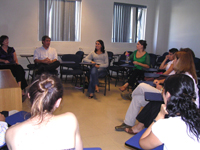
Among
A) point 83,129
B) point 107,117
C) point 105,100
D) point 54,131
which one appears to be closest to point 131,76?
point 105,100

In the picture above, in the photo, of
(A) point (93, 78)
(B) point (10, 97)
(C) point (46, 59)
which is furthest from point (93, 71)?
(B) point (10, 97)

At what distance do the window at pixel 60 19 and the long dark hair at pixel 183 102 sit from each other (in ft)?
18.9

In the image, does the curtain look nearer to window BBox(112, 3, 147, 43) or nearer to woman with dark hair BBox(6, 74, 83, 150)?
window BBox(112, 3, 147, 43)

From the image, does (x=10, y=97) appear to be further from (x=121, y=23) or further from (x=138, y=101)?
(x=121, y=23)

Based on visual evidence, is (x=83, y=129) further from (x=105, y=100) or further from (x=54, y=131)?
(x=54, y=131)

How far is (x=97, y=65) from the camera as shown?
15.5 ft

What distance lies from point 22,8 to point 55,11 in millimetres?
999

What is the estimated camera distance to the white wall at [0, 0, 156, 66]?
6.02m

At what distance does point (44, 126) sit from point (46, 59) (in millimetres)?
3970

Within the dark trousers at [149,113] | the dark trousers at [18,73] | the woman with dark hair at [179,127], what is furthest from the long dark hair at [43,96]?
the dark trousers at [18,73]

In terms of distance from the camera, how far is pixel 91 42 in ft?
23.4

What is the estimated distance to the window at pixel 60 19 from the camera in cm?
648

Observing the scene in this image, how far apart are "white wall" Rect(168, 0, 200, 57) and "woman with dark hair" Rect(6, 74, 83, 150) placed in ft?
19.0

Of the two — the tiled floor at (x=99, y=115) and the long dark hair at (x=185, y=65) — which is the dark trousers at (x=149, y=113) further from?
the long dark hair at (x=185, y=65)
